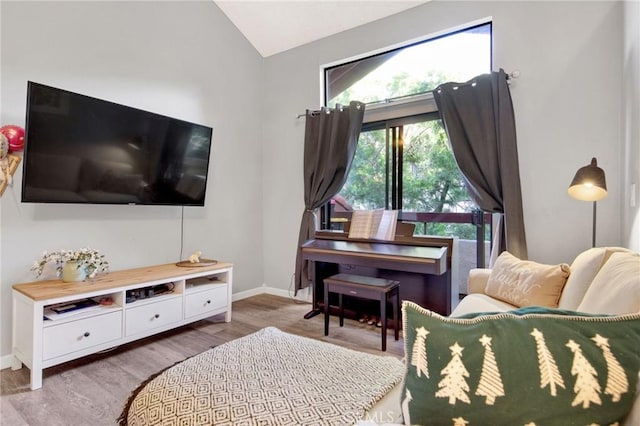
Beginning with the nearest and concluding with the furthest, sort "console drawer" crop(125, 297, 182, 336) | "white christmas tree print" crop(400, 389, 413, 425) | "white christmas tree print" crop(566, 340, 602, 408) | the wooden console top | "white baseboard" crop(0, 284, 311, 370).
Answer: "white christmas tree print" crop(566, 340, 602, 408)
"white christmas tree print" crop(400, 389, 413, 425)
the wooden console top
"console drawer" crop(125, 297, 182, 336)
"white baseboard" crop(0, 284, 311, 370)

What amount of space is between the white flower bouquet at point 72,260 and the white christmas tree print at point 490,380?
261 centimetres

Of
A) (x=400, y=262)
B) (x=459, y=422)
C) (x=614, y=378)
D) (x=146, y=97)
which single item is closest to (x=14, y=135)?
(x=146, y=97)

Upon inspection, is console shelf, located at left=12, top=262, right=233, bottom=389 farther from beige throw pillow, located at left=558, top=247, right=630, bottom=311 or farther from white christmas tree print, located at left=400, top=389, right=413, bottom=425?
beige throw pillow, located at left=558, top=247, right=630, bottom=311

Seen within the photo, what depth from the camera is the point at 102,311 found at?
88.5 inches

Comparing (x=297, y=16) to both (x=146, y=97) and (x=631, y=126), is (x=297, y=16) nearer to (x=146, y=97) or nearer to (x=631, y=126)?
(x=146, y=97)

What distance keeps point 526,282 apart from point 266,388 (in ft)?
5.37

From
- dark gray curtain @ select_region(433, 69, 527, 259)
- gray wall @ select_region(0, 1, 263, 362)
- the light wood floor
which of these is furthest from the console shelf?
dark gray curtain @ select_region(433, 69, 527, 259)

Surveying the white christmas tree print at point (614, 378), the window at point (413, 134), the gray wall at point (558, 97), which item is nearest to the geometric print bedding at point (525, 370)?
the white christmas tree print at point (614, 378)

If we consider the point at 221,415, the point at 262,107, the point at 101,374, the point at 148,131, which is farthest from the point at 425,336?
the point at 262,107

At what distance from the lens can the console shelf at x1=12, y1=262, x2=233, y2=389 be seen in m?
1.99

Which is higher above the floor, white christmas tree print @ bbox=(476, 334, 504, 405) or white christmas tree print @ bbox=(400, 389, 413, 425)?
white christmas tree print @ bbox=(476, 334, 504, 405)

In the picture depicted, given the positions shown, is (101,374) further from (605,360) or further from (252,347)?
(605,360)

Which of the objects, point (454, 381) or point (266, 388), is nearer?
point (454, 381)

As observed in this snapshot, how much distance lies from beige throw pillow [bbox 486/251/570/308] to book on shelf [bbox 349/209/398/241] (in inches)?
40.6
